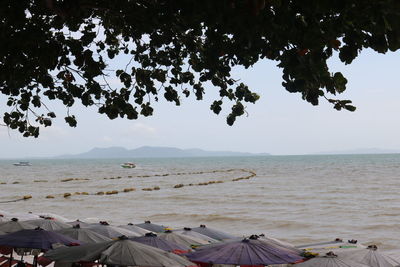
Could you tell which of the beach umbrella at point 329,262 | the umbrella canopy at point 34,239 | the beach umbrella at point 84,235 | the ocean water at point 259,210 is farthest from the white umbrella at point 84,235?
the ocean water at point 259,210

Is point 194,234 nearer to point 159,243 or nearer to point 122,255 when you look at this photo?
point 159,243

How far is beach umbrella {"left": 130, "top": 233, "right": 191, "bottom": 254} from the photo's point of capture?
10828mm

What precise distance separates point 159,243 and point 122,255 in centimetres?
188

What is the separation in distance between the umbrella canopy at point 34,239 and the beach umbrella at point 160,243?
5.40ft

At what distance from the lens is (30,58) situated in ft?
22.3

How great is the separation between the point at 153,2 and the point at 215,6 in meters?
1.89

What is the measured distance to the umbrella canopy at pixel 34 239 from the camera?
10.3 metres

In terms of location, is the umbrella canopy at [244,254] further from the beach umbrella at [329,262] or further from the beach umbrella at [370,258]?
the beach umbrella at [370,258]

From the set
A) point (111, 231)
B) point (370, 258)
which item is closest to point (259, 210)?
point (111, 231)

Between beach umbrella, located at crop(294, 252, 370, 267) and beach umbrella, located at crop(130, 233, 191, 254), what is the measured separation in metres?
2.75

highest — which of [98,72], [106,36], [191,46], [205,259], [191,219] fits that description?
[106,36]

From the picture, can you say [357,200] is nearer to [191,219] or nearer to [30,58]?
[191,219]

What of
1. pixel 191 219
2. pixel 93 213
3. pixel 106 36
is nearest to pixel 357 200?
pixel 191 219

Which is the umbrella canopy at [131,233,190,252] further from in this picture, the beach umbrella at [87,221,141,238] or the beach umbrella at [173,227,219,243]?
the beach umbrella at [87,221,141,238]
